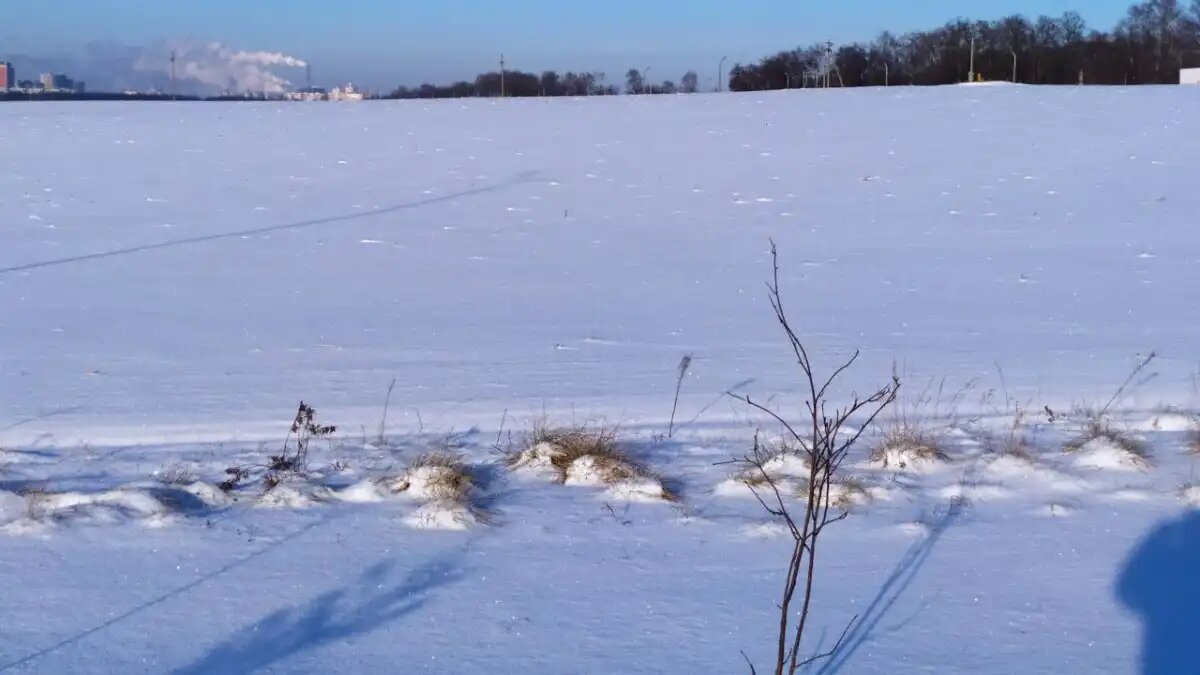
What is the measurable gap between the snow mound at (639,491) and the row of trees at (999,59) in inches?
1807

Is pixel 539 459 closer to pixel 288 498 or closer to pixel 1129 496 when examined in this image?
pixel 288 498

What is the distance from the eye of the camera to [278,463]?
555 cm

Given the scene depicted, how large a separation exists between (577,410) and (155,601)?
10.4ft

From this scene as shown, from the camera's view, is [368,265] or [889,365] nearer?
[889,365]

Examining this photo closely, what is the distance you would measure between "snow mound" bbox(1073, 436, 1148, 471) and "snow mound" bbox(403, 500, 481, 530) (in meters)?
2.85

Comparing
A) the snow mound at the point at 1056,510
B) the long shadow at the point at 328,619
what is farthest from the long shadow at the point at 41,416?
the snow mound at the point at 1056,510

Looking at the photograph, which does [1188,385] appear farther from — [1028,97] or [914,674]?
[1028,97]

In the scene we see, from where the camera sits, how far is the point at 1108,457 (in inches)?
226

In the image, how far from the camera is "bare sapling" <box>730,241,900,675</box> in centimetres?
283

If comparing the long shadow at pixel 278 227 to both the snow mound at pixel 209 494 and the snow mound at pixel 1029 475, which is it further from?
the snow mound at pixel 1029 475

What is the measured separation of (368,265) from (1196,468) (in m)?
9.41

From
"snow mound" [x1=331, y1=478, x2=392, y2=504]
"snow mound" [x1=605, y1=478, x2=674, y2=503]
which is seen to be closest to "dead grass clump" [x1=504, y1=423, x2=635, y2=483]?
"snow mound" [x1=605, y1=478, x2=674, y2=503]

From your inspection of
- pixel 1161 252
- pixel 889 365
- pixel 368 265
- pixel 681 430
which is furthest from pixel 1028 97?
pixel 681 430

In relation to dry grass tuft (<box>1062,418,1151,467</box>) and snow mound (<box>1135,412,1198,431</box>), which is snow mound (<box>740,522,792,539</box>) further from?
snow mound (<box>1135,412,1198,431</box>)
